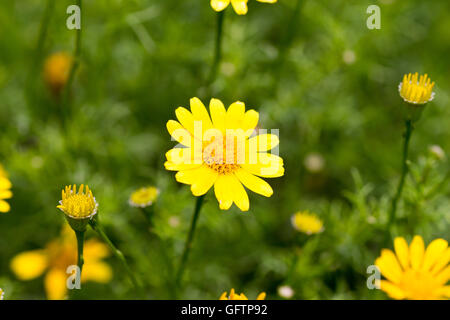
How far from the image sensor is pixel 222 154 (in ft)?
4.82

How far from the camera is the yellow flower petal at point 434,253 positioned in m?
1.41

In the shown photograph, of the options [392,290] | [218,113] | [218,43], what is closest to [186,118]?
[218,113]

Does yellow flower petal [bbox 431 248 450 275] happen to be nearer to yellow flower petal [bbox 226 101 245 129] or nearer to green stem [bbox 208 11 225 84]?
yellow flower petal [bbox 226 101 245 129]

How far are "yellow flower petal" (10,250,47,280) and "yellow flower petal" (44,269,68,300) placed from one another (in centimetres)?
4

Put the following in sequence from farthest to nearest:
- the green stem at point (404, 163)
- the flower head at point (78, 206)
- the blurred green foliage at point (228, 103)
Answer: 1. the blurred green foliage at point (228, 103)
2. the green stem at point (404, 163)
3. the flower head at point (78, 206)

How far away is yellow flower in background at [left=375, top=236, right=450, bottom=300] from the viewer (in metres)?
1.38

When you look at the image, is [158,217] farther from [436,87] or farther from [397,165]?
[436,87]

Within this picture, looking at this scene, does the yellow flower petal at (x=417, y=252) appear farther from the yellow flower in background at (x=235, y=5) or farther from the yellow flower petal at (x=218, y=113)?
the yellow flower in background at (x=235, y=5)

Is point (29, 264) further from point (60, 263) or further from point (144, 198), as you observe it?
point (144, 198)

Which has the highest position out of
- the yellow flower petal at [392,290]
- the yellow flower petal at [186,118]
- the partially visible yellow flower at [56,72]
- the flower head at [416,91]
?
the partially visible yellow flower at [56,72]

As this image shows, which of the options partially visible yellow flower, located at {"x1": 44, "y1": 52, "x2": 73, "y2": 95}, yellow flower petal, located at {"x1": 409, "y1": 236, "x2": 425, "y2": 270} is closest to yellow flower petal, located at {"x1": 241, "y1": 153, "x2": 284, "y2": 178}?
yellow flower petal, located at {"x1": 409, "y1": 236, "x2": 425, "y2": 270}

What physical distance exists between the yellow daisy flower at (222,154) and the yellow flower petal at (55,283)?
0.85 m

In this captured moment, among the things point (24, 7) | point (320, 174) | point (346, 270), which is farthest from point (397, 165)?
point (24, 7)

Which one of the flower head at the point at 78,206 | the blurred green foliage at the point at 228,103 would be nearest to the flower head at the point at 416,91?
the blurred green foliage at the point at 228,103
